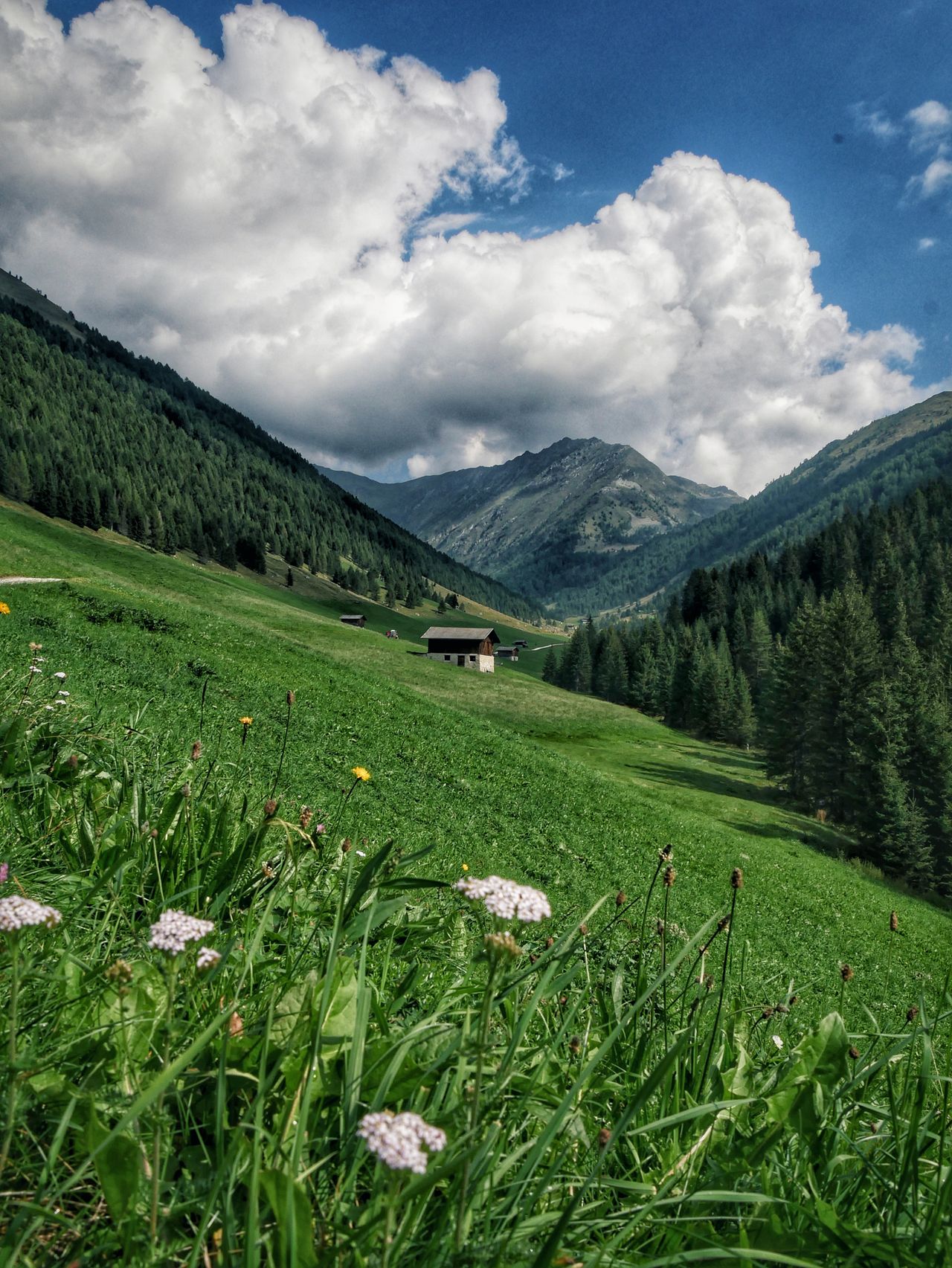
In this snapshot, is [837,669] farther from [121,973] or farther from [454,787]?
[121,973]

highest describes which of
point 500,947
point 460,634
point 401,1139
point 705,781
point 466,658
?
point 460,634

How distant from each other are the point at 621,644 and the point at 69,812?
119189mm

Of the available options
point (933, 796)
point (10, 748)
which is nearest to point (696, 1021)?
point (10, 748)

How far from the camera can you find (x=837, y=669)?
58.3 metres

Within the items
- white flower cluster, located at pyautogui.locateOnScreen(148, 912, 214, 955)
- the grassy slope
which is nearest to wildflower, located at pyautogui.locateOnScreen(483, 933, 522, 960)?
white flower cluster, located at pyautogui.locateOnScreen(148, 912, 214, 955)

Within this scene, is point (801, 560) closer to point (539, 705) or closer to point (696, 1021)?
point (539, 705)

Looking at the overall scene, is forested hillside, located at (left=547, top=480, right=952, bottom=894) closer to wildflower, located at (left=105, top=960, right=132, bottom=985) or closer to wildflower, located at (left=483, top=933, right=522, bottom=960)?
wildflower, located at (left=483, top=933, right=522, bottom=960)

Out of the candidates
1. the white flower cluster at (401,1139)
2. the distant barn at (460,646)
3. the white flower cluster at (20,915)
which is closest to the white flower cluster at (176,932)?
the white flower cluster at (20,915)


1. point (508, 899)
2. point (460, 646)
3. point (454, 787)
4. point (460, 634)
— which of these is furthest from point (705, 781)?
point (508, 899)

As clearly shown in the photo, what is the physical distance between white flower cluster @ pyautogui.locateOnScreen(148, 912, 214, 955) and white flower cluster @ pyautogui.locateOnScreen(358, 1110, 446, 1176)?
0.53 metres

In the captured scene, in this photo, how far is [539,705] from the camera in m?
69.2

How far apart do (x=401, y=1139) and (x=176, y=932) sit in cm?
74

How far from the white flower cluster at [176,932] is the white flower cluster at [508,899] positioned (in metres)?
0.61

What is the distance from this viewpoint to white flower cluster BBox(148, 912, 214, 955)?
1382 mm
